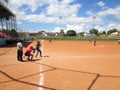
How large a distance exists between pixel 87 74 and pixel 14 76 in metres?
3.61

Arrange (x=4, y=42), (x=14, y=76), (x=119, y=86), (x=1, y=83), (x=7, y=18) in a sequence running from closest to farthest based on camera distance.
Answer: (x=119, y=86) → (x=1, y=83) → (x=14, y=76) → (x=4, y=42) → (x=7, y=18)

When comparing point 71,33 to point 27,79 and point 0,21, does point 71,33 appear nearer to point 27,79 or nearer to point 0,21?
point 0,21

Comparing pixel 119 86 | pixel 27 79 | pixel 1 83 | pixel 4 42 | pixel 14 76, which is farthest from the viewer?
pixel 4 42

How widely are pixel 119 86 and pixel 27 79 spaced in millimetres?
3993

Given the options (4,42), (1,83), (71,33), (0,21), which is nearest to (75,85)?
(1,83)

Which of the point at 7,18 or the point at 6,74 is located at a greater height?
the point at 7,18

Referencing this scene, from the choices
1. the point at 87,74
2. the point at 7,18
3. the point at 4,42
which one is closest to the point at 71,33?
the point at 7,18

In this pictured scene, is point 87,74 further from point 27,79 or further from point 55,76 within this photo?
point 27,79

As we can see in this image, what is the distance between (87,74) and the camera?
34.1 feet

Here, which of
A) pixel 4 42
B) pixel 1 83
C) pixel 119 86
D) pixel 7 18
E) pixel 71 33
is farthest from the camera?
pixel 71 33

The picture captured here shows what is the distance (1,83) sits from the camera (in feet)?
28.3

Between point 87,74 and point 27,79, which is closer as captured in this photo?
point 27,79

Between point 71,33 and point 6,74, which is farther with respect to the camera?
point 71,33

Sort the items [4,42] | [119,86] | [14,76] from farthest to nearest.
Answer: [4,42] < [14,76] < [119,86]
